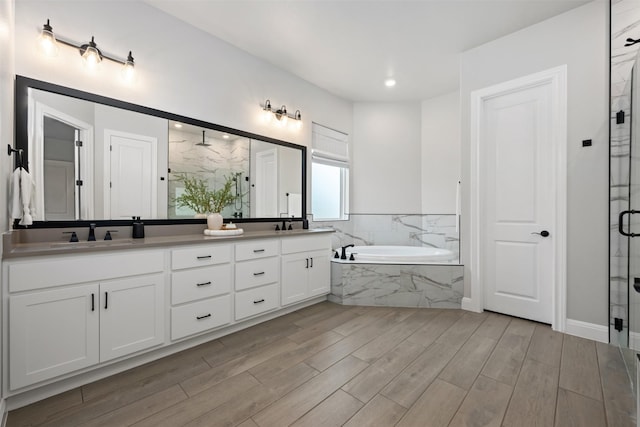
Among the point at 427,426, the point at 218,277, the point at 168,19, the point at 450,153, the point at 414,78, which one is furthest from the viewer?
the point at 450,153

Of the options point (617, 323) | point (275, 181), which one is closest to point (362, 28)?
point (275, 181)

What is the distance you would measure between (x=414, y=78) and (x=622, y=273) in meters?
3.03

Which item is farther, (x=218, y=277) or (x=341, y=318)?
(x=341, y=318)

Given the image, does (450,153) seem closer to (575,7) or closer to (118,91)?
(575,7)

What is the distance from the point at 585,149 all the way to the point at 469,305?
1.81 m

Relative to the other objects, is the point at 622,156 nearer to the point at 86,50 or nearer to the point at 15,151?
the point at 86,50

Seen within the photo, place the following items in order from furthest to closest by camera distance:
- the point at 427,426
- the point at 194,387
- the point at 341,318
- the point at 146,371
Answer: the point at 341,318, the point at 146,371, the point at 194,387, the point at 427,426

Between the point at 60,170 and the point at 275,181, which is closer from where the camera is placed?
the point at 60,170

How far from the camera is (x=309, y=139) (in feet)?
13.1

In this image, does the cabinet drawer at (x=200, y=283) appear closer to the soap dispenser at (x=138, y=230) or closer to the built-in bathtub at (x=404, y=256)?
the soap dispenser at (x=138, y=230)

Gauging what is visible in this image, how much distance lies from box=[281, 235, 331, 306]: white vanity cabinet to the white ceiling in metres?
2.10

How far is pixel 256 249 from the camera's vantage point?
270 centimetres

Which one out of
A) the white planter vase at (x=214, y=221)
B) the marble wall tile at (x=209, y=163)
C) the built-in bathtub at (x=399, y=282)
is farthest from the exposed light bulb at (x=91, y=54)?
the built-in bathtub at (x=399, y=282)

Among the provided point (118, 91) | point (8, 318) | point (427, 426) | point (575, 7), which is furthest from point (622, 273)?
point (118, 91)
